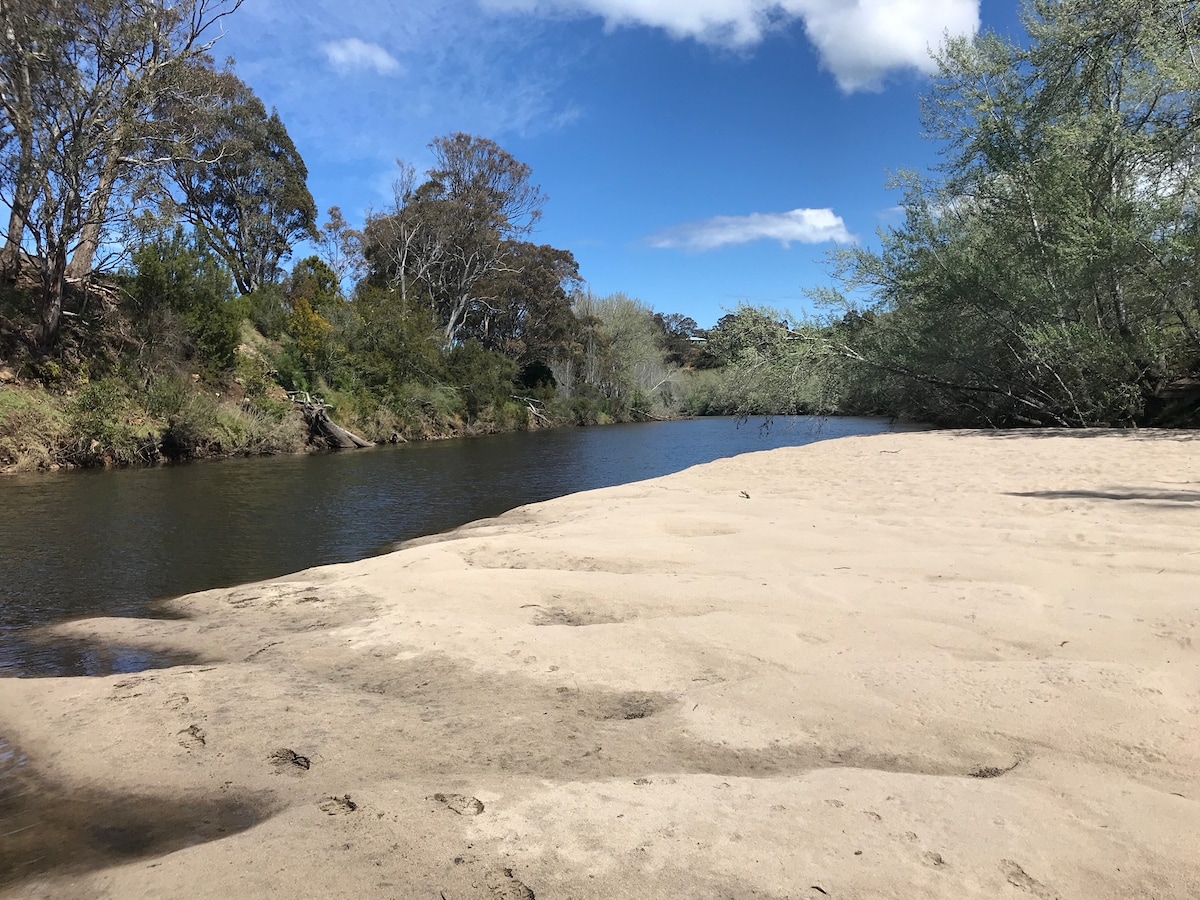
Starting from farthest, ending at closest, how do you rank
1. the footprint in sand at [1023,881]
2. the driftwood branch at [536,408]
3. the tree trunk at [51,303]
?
the driftwood branch at [536,408] → the tree trunk at [51,303] → the footprint in sand at [1023,881]

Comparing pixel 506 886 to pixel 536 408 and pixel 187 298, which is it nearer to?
pixel 187 298

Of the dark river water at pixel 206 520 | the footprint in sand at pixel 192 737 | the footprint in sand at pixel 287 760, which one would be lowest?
the dark river water at pixel 206 520

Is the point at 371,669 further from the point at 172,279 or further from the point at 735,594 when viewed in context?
the point at 172,279

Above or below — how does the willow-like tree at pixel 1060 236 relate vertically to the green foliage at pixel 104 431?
above

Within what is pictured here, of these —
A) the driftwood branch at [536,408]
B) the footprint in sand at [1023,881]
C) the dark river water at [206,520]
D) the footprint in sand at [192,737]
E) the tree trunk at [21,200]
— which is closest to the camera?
the footprint in sand at [1023,881]

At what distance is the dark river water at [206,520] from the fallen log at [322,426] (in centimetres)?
364

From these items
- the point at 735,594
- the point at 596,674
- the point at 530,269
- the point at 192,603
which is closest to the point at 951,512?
the point at 735,594

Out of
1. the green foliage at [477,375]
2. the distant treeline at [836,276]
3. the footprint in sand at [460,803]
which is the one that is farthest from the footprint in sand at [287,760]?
the green foliage at [477,375]

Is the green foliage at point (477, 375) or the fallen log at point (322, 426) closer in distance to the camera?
the fallen log at point (322, 426)

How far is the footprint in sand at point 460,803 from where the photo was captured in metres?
2.34

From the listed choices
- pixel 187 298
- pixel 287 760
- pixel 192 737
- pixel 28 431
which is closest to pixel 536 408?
pixel 187 298

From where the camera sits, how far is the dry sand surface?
2021 millimetres

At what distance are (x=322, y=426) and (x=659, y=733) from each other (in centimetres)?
2477

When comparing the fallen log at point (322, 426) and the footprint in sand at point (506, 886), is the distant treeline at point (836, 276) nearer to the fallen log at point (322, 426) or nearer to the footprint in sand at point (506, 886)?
the fallen log at point (322, 426)
